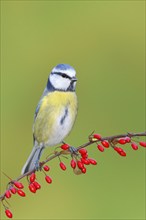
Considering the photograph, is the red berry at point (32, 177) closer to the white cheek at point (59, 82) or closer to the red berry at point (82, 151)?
the red berry at point (82, 151)

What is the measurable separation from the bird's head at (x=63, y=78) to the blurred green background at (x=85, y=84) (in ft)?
5.24

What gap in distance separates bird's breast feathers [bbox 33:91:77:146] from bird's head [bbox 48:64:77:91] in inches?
1.5

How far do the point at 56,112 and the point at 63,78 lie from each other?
22 centimetres

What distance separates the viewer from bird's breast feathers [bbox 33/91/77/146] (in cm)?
367

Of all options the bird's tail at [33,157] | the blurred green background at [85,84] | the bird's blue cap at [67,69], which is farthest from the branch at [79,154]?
the blurred green background at [85,84]

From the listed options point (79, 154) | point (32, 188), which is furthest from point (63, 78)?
point (32, 188)

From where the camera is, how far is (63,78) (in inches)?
141

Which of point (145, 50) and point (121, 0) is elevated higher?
point (121, 0)

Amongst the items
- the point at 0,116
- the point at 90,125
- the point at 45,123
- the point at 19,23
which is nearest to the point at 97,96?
the point at 90,125

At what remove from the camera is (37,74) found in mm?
5988

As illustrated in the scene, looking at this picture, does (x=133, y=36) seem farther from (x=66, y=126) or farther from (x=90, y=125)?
(x=66, y=126)

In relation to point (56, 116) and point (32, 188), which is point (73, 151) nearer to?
point (32, 188)

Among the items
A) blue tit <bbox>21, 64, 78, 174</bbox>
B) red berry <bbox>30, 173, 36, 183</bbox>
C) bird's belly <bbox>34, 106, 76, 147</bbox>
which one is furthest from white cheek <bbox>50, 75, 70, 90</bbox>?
red berry <bbox>30, 173, 36, 183</bbox>

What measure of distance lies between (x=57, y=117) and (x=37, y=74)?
7.67 feet
